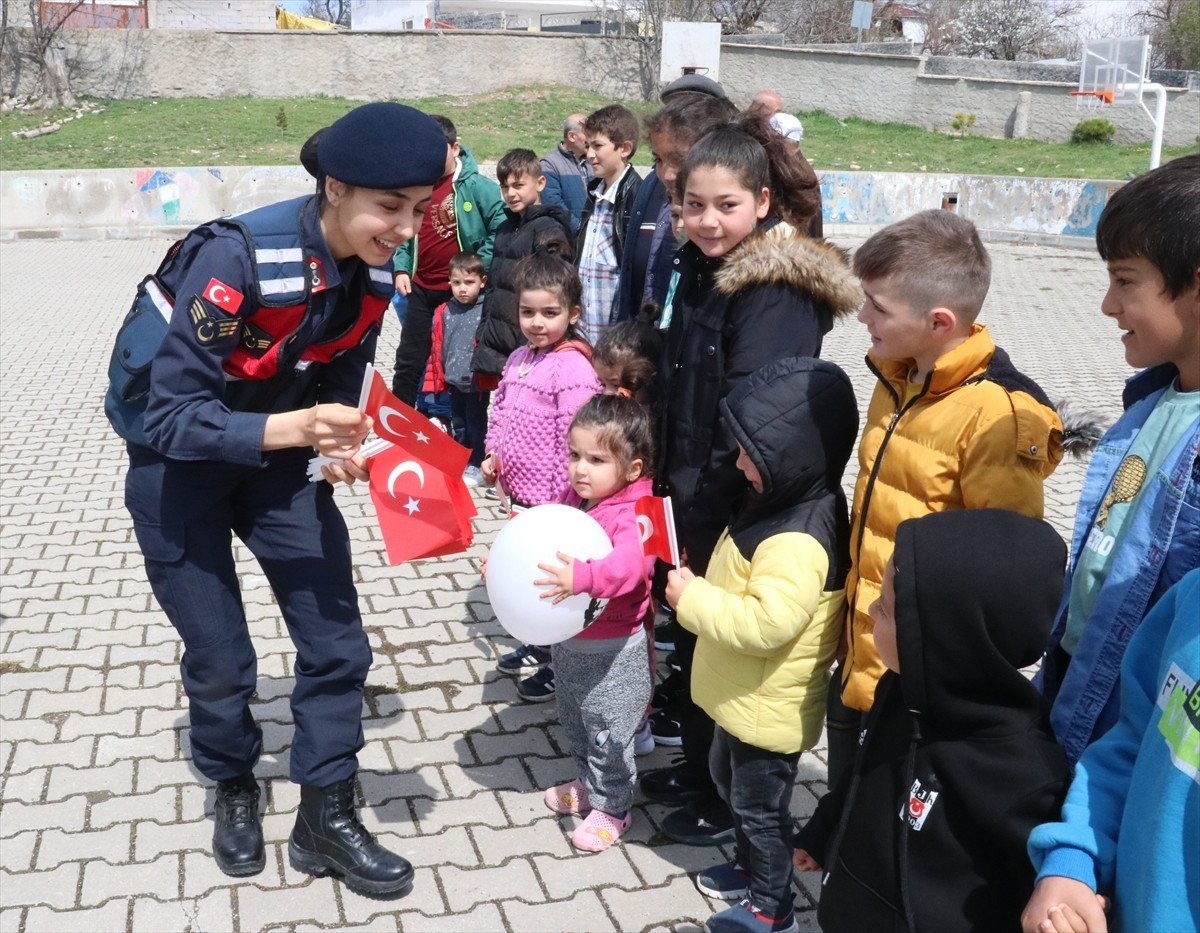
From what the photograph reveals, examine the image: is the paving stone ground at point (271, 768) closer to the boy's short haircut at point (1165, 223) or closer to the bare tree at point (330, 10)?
the boy's short haircut at point (1165, 223)

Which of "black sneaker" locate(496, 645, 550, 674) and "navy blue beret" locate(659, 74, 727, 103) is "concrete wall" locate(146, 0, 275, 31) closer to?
"navy blue beret" locate(659, 74, 727, 103)

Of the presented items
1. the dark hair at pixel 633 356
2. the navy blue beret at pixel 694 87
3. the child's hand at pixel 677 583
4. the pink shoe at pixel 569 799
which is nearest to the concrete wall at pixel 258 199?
the navy blue beret at pixel 694 87

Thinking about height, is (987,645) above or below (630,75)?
below

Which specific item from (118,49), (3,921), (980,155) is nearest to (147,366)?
(3,921)

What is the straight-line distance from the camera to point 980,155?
26.5 m

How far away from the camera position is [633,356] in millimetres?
3545

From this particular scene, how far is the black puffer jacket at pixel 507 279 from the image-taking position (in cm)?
572

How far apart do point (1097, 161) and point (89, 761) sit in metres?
26.9

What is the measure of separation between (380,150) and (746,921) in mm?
2019

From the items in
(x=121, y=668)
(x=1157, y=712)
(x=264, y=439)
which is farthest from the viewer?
(x=121, y=668)

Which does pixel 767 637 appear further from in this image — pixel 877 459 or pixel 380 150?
pixel 380 150

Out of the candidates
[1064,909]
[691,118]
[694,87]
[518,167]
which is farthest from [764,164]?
[518,167]

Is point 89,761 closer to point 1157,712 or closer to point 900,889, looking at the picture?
point 900,889

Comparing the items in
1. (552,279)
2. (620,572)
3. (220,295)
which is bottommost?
(620,572)
